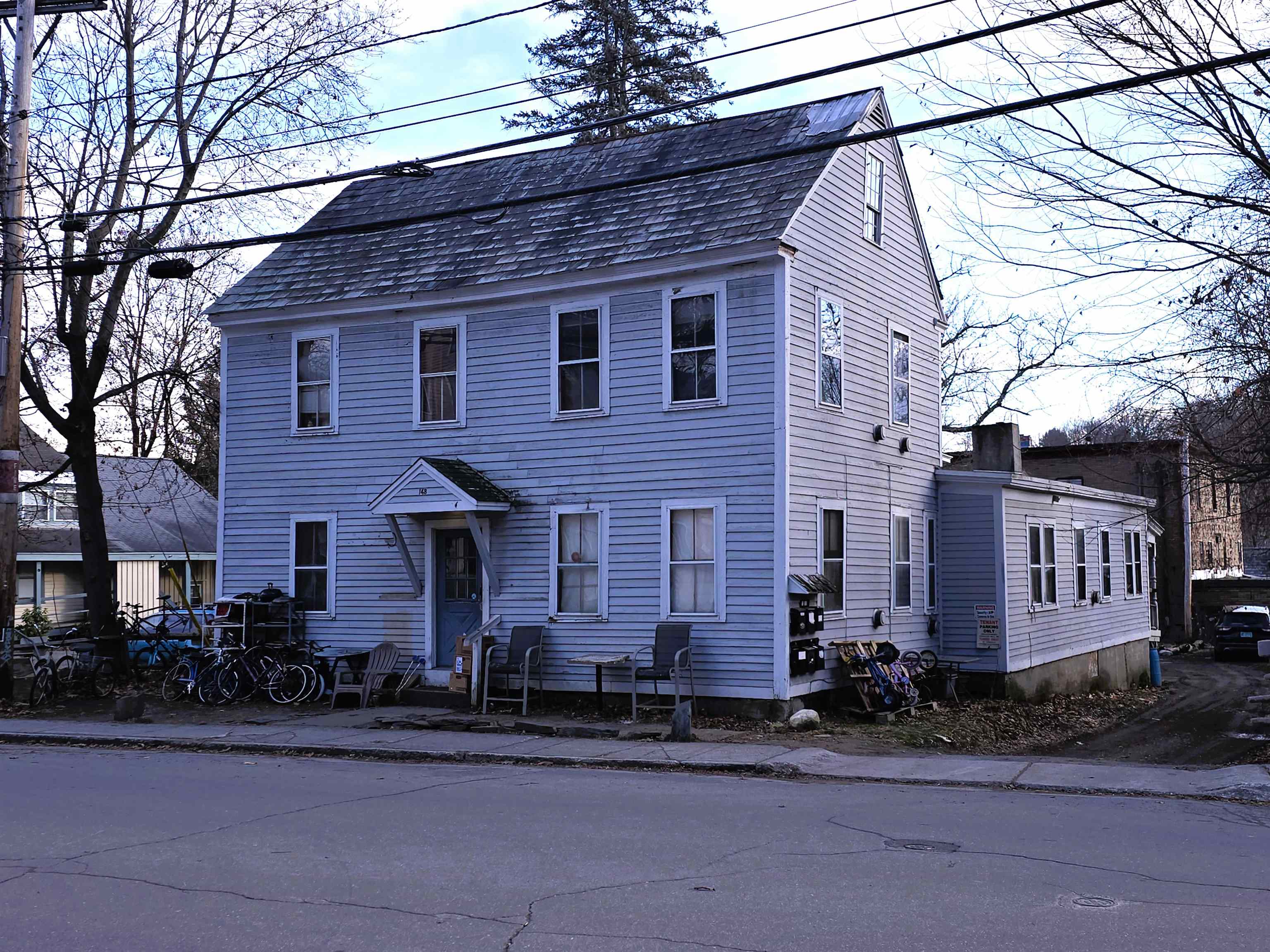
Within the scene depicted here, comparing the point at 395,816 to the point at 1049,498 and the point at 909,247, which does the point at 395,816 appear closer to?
the point at 909,247

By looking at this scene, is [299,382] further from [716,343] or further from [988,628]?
[988,628]

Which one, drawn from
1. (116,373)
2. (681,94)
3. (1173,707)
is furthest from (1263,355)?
(681,94)

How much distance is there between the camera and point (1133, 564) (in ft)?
97.3

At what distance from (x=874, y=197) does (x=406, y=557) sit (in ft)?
31.2

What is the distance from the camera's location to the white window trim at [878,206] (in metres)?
19.3

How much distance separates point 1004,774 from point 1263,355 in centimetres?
617

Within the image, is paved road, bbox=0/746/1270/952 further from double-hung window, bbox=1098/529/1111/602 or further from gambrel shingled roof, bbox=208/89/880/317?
double-hung window, bbox=1098/529/1111/602

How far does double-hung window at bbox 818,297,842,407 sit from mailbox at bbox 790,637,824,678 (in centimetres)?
344

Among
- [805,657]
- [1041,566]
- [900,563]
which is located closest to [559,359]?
[805,657]

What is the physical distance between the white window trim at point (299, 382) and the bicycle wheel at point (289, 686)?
12.8 feet

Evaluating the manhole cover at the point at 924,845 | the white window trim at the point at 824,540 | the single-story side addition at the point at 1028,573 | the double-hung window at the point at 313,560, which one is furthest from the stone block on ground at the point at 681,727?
the single-story side addition at the point at 1028,573

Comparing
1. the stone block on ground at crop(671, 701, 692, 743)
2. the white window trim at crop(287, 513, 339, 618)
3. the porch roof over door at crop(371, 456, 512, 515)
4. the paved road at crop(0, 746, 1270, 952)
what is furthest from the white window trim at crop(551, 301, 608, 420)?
the paved road at crop(0, 746, 1270, 952)

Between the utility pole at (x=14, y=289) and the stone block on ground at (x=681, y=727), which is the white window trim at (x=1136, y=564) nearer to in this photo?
the stone block on ground at (x=681, y=727)

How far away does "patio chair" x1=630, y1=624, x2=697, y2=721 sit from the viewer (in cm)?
1598
